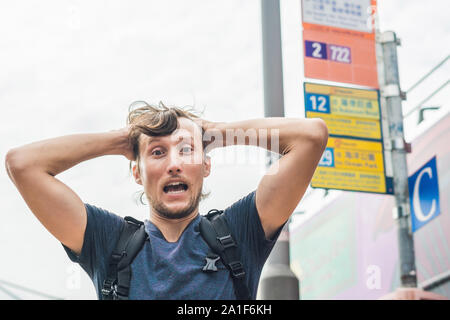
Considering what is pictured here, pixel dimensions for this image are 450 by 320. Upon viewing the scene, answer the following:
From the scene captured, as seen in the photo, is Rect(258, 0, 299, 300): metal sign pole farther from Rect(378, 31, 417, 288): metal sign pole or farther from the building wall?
the building wall

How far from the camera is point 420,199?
796cm

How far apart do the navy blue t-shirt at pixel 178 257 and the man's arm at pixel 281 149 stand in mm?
63

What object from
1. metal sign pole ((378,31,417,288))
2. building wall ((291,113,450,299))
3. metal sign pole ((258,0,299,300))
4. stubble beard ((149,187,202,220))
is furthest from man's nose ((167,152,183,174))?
building wall ((291,113,450,299))

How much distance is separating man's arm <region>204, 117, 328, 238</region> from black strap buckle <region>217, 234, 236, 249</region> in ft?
0.58

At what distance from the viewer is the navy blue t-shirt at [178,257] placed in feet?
8.00

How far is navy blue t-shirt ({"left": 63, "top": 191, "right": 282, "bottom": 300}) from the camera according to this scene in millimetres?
2439

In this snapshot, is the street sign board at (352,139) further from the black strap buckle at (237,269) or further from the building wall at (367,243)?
the black strap buckle at (237,269)

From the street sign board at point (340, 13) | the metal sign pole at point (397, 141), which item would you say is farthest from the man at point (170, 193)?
the street sign board at point (340, 13)

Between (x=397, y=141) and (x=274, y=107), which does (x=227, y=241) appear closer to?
(x=274, y=107)

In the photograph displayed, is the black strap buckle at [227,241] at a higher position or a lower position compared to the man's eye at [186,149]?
lower

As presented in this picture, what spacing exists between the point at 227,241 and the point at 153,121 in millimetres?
600

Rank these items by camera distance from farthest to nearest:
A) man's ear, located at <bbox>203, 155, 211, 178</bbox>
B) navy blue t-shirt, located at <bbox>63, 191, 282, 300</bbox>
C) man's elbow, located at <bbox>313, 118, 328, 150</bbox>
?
man's ear, located at <bbox>203, 155, 211, 178</bbox> → man's elbow, located at <bbox>313, 118, 328, 150</bbox> → navy blue t-shirt, located at <bbox>63, 191, 282, 300</bbox>

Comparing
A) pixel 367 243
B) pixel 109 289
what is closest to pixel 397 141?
pixel 367 243

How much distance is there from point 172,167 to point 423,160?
Result: 6162 mm
